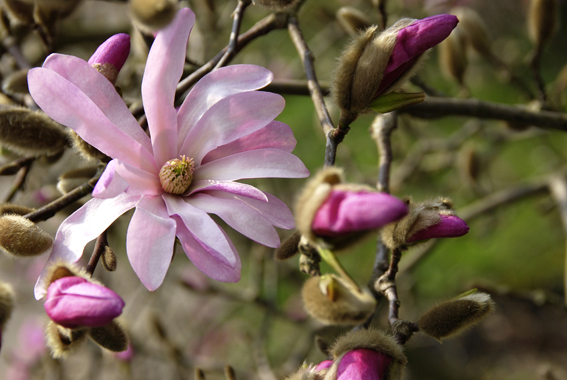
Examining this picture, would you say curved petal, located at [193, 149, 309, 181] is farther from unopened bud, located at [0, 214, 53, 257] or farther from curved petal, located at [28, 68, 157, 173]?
unopened bud, located at [0, 214, 53, 257]

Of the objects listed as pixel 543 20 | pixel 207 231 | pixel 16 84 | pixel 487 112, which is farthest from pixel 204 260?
pixel 543 20

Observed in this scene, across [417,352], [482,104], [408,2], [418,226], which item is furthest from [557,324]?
[418,226]

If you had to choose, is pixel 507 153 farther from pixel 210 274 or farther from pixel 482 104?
pixel 210 274

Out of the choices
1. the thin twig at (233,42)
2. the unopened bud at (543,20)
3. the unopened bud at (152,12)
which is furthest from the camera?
the unopened bud at (543,20)

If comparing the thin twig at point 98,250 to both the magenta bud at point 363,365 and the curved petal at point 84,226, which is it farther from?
the magenta bud at point 363,365

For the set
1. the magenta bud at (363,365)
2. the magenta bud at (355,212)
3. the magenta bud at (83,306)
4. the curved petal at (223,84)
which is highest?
the curved petal at (223,84)

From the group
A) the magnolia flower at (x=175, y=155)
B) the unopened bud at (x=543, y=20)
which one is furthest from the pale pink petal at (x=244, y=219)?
the unopened bud at (x=543, y=20)

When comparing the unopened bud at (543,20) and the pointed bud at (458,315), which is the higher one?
the unopened bud at (543,20)
